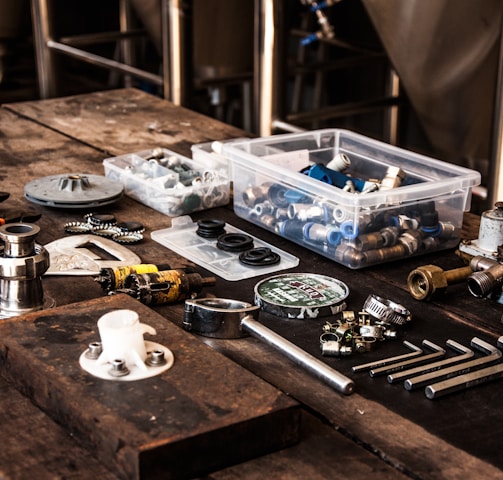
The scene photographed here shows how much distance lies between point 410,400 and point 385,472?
16cm

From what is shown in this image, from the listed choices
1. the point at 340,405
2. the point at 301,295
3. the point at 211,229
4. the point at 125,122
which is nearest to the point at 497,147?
the point at 125,122

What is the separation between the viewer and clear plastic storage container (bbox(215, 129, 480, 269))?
1.51m

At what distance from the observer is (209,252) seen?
5.16ft

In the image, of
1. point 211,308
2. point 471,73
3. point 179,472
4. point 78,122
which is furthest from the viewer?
point 471,73

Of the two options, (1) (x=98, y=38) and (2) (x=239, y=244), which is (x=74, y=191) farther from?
(1) (x=98, y=38)

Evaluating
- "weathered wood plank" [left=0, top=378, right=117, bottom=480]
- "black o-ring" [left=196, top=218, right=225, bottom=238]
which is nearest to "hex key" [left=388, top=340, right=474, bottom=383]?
"weathered wood plank" [left=0, top=378, right=117, bottom=480]

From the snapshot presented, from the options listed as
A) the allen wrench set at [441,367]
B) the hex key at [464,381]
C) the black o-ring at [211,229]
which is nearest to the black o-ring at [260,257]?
the black o-ring at [211,229]

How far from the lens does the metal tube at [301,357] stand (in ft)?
3.70

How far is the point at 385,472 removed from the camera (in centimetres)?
98

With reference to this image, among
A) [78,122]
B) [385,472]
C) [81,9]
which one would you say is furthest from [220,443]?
[81,9]

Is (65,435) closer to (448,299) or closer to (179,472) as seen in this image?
(179,472)

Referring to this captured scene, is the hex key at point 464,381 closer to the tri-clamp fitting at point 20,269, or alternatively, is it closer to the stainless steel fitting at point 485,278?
the stainless steel fitting at point 485,278

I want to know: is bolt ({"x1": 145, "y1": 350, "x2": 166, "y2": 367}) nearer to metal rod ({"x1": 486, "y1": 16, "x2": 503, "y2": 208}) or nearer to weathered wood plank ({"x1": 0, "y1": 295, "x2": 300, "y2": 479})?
weathered wood plank ({"x1": 0, "y1": 295, "x2": 300, "y2": 479})

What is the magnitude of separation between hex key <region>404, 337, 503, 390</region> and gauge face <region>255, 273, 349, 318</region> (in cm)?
21
